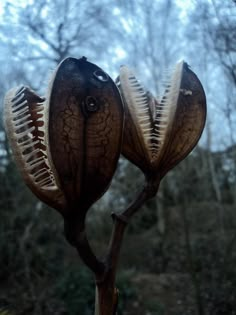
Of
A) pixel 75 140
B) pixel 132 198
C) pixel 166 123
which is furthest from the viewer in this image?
pixel 132 198

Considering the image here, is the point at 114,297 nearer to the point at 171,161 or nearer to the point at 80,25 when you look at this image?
the point at 171,161

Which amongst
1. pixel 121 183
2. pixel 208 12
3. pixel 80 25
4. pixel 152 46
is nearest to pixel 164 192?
pixel 121 183

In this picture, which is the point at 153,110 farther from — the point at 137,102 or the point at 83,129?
the point at 83,129

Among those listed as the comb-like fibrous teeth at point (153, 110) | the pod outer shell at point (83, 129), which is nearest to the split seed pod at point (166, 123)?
the comb-like fibrous teeth at point (153, 110)

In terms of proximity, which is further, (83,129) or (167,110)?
(167,110)

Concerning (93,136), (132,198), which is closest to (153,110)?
(93,136)

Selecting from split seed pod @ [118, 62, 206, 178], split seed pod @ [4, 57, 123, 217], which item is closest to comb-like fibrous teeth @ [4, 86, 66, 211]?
split seed pod @ [4, 57, 123, 217]

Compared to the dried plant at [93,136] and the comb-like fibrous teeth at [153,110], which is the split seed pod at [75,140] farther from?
the comb-like fibrous teeth at [153,110]
